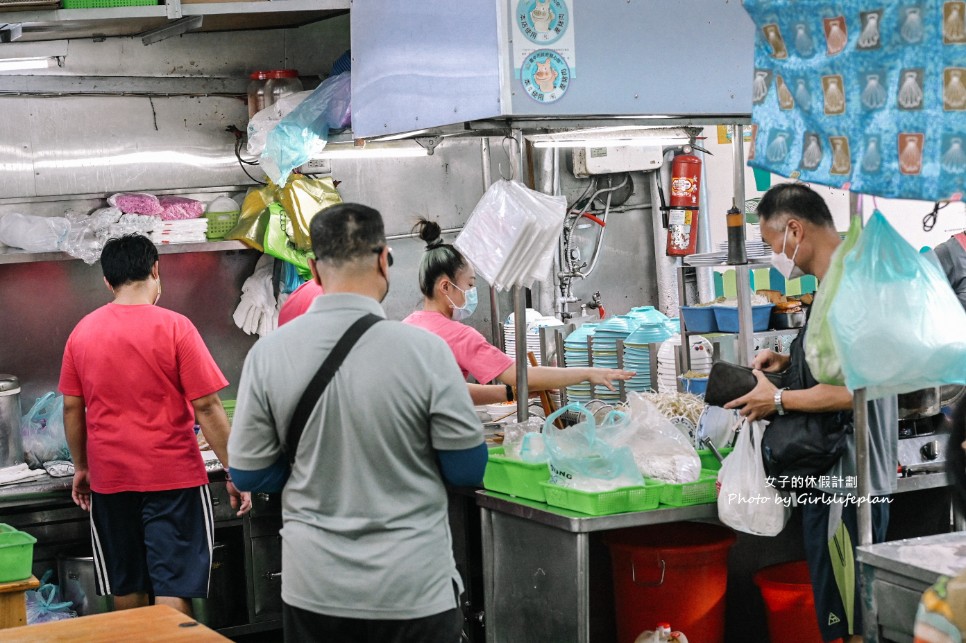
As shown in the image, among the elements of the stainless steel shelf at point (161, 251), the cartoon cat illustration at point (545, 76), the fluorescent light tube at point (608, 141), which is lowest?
the stainless steel shelf at point (161, 251)

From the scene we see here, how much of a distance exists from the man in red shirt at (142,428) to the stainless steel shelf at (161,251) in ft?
3.70

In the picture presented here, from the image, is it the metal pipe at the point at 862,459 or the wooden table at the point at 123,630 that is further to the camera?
the metal pipe at the point at 862,459

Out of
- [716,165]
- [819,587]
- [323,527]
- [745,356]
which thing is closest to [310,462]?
[323,527]

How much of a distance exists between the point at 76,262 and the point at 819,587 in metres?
4.03

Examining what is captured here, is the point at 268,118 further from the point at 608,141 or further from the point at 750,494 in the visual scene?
the point at 750,494

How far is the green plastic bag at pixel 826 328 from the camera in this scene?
3.31 meters

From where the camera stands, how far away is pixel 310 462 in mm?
2943

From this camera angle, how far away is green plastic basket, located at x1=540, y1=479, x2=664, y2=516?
387 cm

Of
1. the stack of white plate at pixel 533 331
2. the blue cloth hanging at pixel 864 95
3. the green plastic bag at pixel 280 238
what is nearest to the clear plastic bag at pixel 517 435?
the blue cloth hanging at pixel 864 95

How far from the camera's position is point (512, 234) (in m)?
4.19

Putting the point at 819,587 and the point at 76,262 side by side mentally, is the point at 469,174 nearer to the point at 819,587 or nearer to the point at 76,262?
the point at 76,262

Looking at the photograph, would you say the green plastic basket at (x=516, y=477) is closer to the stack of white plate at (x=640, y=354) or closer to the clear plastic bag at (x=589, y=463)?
the clear plastic bag at (x=589, y=463)

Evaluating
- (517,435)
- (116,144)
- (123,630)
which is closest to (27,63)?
A: (116,144)

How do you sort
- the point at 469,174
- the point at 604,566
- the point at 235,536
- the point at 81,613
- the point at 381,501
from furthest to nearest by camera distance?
the point at 469,174 → the point at 235,536 → the point at 81,613 → the point at 604,566 → the point at 381,501
